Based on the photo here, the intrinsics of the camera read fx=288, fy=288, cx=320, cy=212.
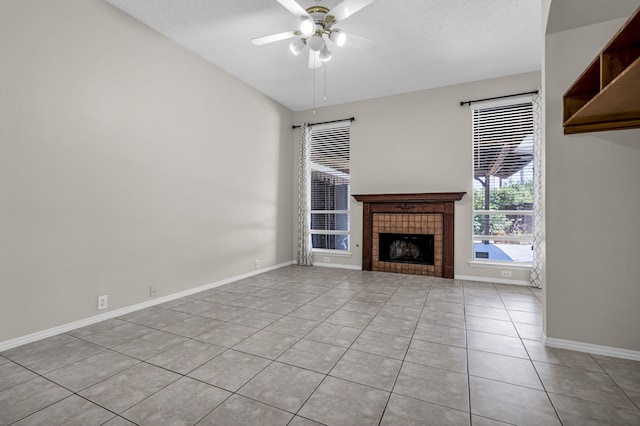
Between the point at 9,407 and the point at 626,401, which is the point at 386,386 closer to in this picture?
the point at 626,401

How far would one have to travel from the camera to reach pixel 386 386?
1.81m

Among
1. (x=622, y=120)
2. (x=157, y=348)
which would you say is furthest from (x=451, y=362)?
(x=157, y=348)

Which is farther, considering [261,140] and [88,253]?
[261,140]

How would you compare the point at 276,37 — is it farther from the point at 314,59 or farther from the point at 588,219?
the point at 588,219

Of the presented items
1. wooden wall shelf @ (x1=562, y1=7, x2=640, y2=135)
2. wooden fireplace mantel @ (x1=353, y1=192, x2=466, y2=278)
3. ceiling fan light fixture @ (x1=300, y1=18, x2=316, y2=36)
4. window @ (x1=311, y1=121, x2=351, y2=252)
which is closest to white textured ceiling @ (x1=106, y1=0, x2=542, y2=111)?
ceiling fan light fixture @ (x1=300, y1=18, x2=316, y2=36)

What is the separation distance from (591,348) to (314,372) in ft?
7.13

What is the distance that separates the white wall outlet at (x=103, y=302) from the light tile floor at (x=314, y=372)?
0.21 meters

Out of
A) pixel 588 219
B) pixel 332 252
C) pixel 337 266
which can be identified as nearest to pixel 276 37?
pixel 588 219

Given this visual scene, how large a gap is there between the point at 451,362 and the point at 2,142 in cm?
386

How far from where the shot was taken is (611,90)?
1.36 metres

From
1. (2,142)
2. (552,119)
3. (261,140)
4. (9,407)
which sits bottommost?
(9,407)

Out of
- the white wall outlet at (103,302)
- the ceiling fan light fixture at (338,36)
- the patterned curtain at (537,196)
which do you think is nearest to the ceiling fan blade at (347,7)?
the ceiling fan light fixture at (338,36)

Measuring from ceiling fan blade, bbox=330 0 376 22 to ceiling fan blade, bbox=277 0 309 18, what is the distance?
245 millimetres

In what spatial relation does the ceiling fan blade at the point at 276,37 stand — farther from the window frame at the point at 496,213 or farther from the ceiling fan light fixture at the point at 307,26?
the window frame at the point at 496,213
